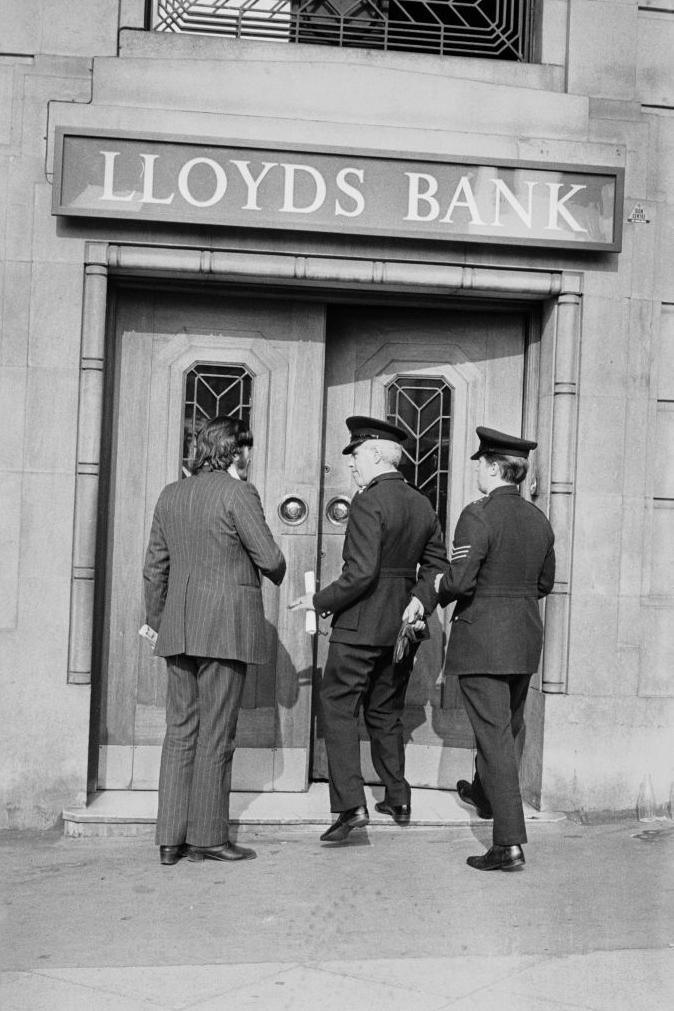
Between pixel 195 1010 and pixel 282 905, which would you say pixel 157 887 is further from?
pixel 195 1010

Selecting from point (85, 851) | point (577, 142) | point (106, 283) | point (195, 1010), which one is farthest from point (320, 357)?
point (195, 1010)

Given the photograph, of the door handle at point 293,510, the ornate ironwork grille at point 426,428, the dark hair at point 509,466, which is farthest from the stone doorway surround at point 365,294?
the door handle at point 293,510

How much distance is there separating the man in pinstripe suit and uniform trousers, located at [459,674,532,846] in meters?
1.01

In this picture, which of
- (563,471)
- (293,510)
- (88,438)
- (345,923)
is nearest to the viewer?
(345,923)

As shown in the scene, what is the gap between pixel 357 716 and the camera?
246 inches

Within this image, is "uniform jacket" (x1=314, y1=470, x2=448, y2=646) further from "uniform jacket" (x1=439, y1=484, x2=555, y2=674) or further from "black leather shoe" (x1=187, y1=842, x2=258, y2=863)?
"black leather shoe" (x1=187, y1=842, x2=258, y2=863)

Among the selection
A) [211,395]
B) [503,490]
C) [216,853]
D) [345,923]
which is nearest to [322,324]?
[211,395]

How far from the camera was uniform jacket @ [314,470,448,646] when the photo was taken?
6.09 m

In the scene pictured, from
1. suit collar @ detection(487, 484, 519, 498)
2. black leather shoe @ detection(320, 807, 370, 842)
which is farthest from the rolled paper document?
suit collar @ detection(487, 484, 519, 498)

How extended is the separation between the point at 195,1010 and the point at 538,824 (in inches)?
114

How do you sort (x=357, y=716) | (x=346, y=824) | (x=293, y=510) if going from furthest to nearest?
(x=293, y=510), (x=357, y=716), (x=346, y=824)

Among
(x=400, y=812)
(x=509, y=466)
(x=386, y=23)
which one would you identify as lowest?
(x=400, y=812)

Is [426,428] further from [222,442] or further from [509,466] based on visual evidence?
[222,442]

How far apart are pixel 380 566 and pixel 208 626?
0.96 meters
